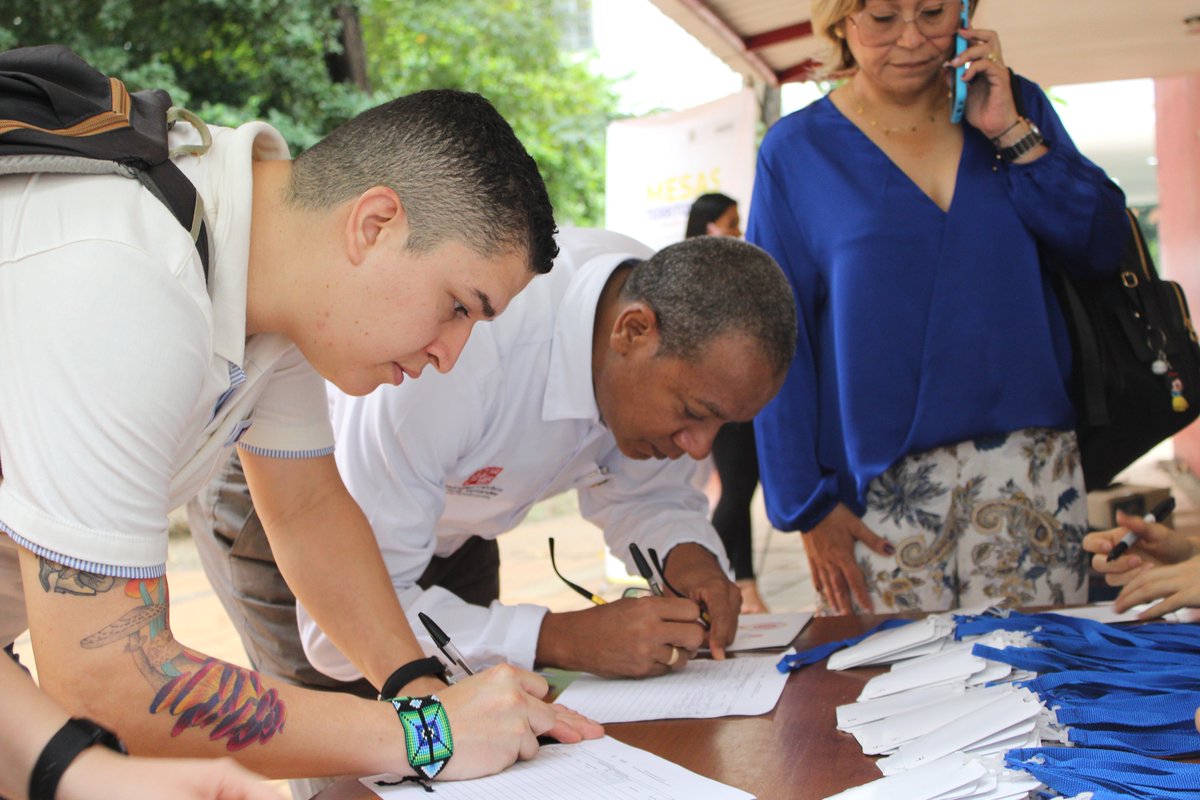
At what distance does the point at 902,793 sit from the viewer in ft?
3.76

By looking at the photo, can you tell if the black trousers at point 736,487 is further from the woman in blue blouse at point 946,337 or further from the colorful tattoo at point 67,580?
the colorful tattoo at point 67,580

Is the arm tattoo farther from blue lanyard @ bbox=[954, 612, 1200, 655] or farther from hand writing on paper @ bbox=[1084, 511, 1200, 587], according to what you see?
hand writing on paper @ bbox=[1084, 511, 1200, 587]

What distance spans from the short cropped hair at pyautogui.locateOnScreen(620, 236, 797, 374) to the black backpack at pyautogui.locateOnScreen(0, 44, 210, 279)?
0.91 m

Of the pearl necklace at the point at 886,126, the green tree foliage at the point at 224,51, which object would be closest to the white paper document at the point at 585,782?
the pearl necklace at the point at 886,126

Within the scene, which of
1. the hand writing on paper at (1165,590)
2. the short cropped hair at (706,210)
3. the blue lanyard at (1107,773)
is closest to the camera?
the blue lanyard at (1107,773)

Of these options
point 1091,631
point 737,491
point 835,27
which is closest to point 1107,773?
point 1091,631

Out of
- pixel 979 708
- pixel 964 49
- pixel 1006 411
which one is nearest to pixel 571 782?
pixel 979 708

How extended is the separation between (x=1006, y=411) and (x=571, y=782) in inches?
48.4

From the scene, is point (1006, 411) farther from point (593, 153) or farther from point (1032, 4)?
point (593, 153)

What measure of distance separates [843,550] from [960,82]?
0.89m

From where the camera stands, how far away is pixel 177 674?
112 centimetres

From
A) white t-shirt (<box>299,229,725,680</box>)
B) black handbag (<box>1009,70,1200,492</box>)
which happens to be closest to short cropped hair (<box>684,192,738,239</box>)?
white t-shirt (<box>299,229,725,680</box>)

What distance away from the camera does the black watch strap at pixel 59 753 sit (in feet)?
2.91

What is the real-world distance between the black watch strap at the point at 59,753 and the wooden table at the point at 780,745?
15.7 inches
